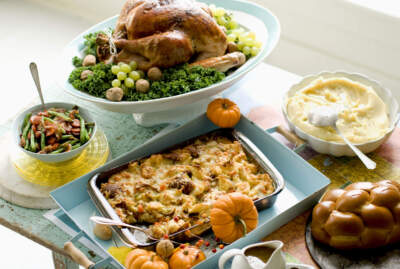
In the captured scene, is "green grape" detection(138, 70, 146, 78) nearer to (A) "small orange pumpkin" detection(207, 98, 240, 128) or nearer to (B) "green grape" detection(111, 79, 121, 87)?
(B) "green grape" detection(111, 79, 121, 87)

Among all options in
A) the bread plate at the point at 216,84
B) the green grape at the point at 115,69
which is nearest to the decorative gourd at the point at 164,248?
the bread plate at the point at 216,84

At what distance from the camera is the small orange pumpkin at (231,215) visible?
1457 millimetres

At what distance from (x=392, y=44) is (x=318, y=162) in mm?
1705

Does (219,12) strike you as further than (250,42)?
Yes

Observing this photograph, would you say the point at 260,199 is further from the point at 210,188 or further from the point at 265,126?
the point at 265,126

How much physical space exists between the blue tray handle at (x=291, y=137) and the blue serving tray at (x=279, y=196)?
0.37 feet

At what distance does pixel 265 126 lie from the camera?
2057mm

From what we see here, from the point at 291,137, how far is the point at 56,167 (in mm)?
980

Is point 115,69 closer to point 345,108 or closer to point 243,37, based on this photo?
point 243,37

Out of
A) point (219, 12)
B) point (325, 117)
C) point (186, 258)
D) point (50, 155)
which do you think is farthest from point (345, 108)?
point (50, 155)

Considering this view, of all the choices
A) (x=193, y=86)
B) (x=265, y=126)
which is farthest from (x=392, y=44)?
(x=193, y=86)

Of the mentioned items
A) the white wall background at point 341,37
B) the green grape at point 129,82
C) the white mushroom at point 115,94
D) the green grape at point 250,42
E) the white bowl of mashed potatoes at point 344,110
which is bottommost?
the white wall background at point 341,37

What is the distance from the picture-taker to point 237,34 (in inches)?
87.2

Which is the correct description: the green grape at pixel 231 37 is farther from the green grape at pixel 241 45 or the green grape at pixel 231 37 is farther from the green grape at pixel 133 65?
the green grape at pixel 133 65
